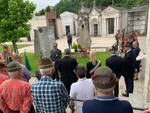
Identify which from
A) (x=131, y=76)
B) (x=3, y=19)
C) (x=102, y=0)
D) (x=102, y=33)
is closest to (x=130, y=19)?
(x=102, y=33)

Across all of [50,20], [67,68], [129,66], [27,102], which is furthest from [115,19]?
[27,102]

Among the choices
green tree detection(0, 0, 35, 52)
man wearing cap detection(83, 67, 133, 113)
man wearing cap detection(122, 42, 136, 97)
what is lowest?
man wearing cap detection(122, 42, 136, 97)

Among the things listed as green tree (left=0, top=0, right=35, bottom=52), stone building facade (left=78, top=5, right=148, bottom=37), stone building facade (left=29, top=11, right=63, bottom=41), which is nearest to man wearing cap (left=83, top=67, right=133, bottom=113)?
green tree (left=0, top=0, right=35, bottom=52)

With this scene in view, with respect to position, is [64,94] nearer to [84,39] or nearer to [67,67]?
[67,67]

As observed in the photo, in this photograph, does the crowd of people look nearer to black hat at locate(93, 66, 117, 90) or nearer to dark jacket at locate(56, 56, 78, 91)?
black hat at locate(93, 66, 117, 90)

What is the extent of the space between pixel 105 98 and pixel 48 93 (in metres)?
1.33

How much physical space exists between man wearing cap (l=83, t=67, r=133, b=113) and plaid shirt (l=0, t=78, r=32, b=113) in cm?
158

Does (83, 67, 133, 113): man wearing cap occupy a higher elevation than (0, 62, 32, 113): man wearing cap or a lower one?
higher

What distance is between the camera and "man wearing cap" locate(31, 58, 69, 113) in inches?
143

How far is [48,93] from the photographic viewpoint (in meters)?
3.65

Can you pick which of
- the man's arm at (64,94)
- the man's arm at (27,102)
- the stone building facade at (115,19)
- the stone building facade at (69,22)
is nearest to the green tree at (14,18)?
the man's arm at (27,102)

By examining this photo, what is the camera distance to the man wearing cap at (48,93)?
3.64m

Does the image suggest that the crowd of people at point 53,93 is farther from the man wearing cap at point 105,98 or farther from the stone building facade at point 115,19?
the stone building facade at point 115,19

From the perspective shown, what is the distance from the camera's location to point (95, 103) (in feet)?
8.50
